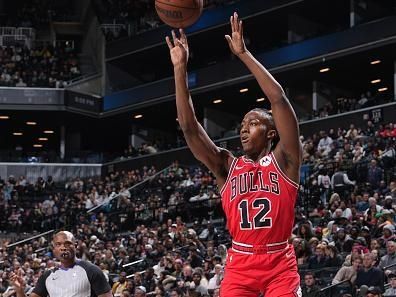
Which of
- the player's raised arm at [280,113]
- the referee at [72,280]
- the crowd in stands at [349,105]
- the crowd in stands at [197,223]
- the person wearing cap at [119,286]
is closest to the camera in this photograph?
the player's raised arm at [280,113]

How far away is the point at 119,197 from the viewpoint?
30453mm

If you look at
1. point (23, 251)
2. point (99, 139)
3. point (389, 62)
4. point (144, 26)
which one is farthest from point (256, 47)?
point (23, 251)

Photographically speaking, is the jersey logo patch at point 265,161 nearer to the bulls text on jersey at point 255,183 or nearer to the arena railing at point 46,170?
the bulls text on jersey at point 255,183

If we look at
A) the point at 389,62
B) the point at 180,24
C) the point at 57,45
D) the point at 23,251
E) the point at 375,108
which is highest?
the point at 57,45

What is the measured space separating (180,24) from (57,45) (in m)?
39.4

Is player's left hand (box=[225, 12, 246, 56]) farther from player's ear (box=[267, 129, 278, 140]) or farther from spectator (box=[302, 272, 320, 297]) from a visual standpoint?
spectator (box=[302, 272, 320, 297])

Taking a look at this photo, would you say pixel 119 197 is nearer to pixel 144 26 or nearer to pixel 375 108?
pixel 375 108

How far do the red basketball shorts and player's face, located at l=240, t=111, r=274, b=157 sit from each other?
0.73 meters

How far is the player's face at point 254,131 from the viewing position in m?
5.86

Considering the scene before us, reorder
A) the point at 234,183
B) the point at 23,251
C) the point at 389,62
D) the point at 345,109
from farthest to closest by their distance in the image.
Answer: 1. the point at 389,62
2. the point at 345,109
3. the point at 23,251
4. the point at 234,183

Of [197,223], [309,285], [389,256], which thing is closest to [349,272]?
[309,285]

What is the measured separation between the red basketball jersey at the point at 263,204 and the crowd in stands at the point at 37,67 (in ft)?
Result: 122

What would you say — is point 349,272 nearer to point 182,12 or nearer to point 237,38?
point 182,12

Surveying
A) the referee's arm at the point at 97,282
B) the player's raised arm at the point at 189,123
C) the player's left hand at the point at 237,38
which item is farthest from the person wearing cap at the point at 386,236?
Result: the player's left hand at the point at 237,38
